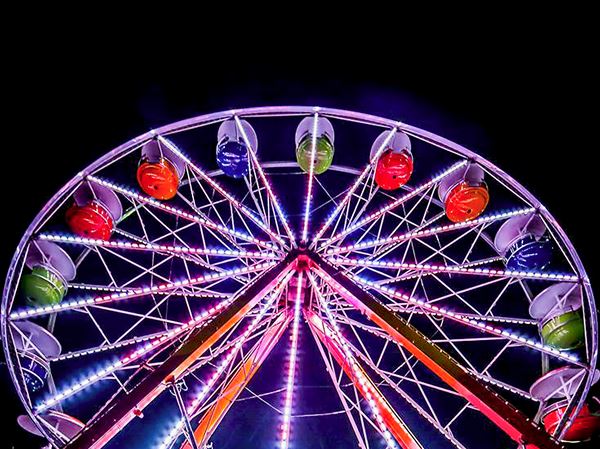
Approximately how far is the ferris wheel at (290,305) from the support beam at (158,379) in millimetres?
15

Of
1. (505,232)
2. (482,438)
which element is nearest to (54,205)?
(505,232)

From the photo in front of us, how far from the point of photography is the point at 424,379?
36.4 feet

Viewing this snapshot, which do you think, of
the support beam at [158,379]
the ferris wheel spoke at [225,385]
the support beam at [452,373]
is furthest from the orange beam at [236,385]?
the support beam at [452,373]

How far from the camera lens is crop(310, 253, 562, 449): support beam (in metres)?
4.27

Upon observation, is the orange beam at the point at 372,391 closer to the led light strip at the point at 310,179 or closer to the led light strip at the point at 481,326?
the led light strip at the point at 481,326

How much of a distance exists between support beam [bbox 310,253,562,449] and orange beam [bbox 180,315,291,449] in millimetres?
1423

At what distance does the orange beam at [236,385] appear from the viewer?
253 inches

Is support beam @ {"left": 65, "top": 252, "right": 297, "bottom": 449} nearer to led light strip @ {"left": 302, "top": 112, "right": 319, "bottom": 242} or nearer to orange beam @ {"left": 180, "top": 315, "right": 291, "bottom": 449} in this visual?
orange beam @ {"left": 180, "top": 315, "right": 291, "bottom": 449}

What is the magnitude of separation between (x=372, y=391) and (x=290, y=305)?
203 cm

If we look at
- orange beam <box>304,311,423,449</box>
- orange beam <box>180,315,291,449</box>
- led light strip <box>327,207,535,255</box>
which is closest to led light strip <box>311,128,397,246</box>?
led light strip <box>327,207,535,255</box>

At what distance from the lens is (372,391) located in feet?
19.5

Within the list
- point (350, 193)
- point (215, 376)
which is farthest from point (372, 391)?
point (350, 193)

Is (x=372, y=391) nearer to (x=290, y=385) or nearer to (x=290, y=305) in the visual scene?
(x=290, y=385)

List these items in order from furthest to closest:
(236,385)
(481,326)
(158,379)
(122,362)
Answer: (481,326) → (122,362) → (236,385) → (158,379)
